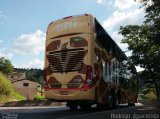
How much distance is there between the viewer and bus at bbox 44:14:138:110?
54.8 feet

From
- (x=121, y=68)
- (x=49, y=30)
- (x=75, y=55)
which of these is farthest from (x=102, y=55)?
(x=121, y=68)

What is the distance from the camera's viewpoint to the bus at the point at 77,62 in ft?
54.8

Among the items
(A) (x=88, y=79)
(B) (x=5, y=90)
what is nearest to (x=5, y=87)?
(B) (x=5, y=90)

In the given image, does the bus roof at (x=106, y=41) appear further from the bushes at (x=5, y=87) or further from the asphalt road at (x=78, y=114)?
the bushes at (x=5, y=87)

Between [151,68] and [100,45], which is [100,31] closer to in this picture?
[100,45]

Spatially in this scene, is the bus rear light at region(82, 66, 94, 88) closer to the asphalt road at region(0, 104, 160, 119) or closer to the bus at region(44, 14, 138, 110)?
the bus at region(44, 14, 138, 110)

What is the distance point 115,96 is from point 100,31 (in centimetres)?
415

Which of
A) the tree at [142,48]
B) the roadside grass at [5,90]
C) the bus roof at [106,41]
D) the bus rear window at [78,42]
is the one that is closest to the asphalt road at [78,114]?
the bus rear window at [78,42]

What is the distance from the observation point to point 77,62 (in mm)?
16984

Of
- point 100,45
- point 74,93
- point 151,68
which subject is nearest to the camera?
point 74,93

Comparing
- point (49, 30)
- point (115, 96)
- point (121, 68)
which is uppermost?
point (49, 30)

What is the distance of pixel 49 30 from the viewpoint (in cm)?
1834

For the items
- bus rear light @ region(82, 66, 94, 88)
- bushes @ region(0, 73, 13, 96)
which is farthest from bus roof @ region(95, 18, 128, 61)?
bushes @ region(0, 73, 13, 96)

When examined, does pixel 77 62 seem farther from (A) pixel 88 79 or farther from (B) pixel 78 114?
(B) pixel 78 114
